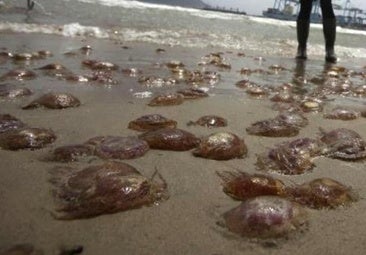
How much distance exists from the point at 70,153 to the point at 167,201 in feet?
2.01

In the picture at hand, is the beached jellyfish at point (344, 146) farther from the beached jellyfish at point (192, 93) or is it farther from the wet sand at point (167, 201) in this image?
the beached jellyfish at point (192, 93)

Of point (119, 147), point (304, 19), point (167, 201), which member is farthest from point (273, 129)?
point (304, 19)

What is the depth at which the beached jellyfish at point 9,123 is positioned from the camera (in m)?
2.34

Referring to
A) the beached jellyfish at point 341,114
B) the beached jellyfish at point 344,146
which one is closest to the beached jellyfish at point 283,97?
the beached jellyfish at point 341,114

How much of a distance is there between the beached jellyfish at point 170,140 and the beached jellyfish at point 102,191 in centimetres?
43

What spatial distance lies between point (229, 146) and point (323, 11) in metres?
5.47

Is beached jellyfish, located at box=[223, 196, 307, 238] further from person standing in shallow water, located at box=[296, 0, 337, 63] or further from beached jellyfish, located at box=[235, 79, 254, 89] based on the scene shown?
person standing in shallow water, located at box=[296, 0, 337, 63]

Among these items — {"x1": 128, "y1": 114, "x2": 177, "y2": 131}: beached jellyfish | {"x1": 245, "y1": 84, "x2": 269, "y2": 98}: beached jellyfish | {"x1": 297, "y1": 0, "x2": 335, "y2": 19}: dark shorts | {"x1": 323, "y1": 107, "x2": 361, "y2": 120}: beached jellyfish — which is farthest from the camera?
{"x1": 297, "y1": 0, "x2": 335, "y2": 19}: dark shorts

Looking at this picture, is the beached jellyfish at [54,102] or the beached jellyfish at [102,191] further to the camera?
the beached jellyfish at [54,102]

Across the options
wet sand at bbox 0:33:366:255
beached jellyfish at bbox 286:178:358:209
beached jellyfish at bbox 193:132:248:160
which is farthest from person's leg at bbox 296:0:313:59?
beached jellyfish at bbox 286:178:358:209

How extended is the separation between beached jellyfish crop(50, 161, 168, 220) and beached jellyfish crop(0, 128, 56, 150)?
14.9 inches

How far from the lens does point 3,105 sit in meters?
2.94

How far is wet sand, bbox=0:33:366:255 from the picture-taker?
1406 mm

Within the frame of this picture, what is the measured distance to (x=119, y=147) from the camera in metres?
2.12
